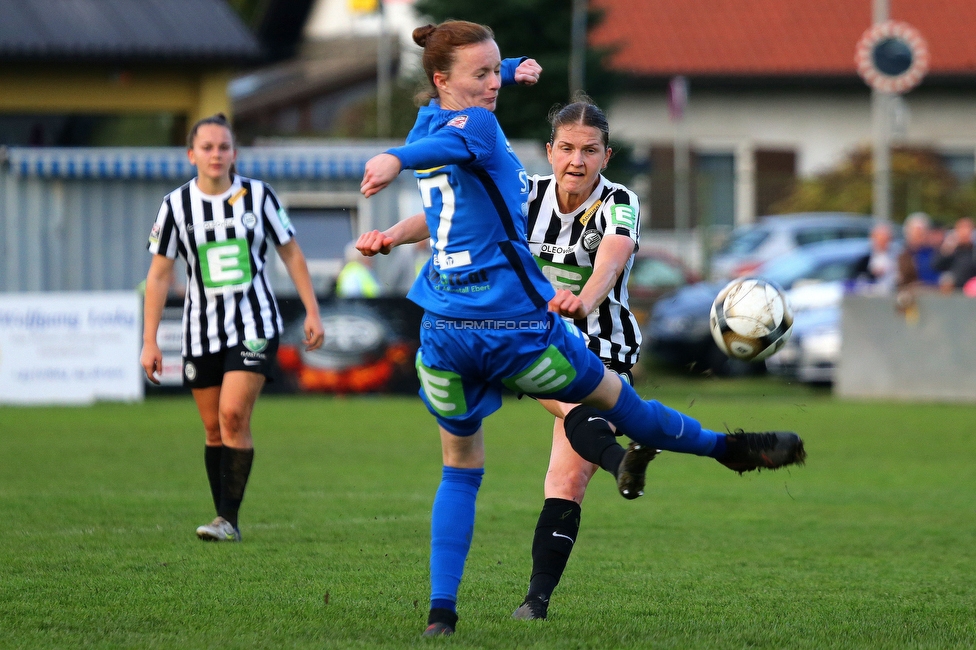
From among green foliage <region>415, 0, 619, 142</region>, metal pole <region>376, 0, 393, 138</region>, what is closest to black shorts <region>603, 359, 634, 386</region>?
metal pole <region>376, 0, 393, 138</region>

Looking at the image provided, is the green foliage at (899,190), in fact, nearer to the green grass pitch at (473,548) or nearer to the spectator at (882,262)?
the spectator at (882,262)

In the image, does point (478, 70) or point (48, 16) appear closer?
point (478, 70)

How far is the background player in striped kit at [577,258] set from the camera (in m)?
→ 5.23

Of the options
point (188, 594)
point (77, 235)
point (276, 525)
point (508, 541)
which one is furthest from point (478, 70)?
point (77, 235)

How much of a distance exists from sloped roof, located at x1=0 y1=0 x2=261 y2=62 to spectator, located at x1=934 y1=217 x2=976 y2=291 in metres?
11.5

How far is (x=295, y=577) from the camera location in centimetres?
602

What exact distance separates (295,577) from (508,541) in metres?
1.55

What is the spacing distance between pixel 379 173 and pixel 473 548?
3394 millimetres

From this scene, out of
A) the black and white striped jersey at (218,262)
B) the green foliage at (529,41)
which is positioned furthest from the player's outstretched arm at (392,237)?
the green foliage at (529,41)

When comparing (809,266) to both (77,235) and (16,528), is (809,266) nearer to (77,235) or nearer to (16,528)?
(77,235)

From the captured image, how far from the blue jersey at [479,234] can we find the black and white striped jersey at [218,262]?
271 centimetres

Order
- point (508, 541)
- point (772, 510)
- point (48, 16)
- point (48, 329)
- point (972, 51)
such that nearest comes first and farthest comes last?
1. point (508, 541)
2. point (772, 510)
3. point (48, 329)
4. point (48, 16)
5. point (972, 51)

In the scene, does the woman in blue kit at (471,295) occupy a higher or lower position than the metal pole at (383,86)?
lower

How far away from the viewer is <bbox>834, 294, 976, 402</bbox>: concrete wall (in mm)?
17047
